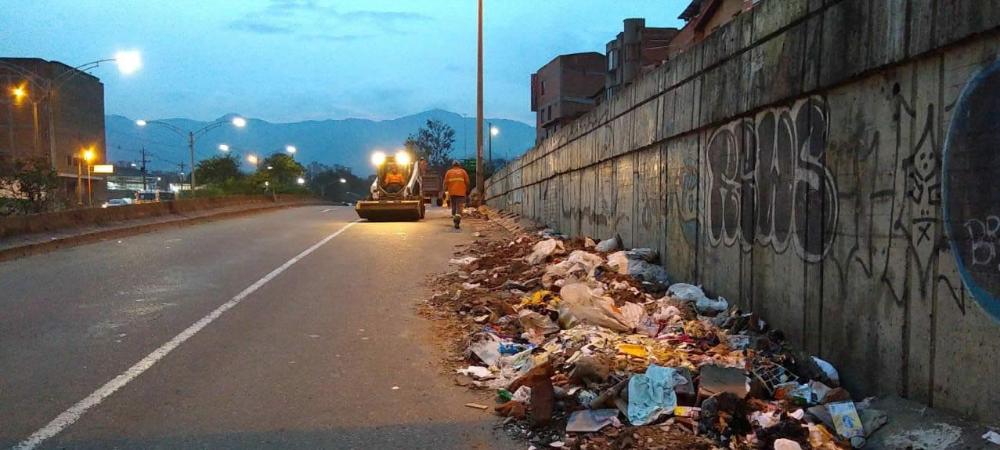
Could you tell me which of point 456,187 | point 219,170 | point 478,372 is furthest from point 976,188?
point 219,170

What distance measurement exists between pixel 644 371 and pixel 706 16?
28.7 meters

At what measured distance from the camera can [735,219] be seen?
22.4 feet

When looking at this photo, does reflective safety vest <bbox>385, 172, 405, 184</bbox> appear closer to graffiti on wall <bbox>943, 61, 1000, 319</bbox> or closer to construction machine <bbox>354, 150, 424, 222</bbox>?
construction machine <bbox>354, 150, 424, 222</bbox>

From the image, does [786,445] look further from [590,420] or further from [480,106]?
[480,106]

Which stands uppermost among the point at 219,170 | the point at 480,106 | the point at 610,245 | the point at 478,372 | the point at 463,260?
the point at 480,106

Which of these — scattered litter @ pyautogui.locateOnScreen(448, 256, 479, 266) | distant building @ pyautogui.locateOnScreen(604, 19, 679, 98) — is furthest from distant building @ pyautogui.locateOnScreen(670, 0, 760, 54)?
scattered litter @ pyautogui.locateOnScreen(448, 256, 479, 266)

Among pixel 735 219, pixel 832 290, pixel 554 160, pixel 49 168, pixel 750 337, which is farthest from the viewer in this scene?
pixel 49 168

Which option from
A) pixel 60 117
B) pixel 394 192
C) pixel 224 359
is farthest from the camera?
pixel 60 117

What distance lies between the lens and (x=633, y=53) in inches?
1593

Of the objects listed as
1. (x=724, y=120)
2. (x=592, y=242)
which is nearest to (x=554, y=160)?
(x=592, y=242)

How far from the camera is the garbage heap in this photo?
4348 mm

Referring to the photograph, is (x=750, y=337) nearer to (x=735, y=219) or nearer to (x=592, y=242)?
(x=735, y=219)

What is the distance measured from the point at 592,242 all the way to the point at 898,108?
7468 millimetres

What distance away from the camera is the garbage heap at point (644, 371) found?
435 cm
